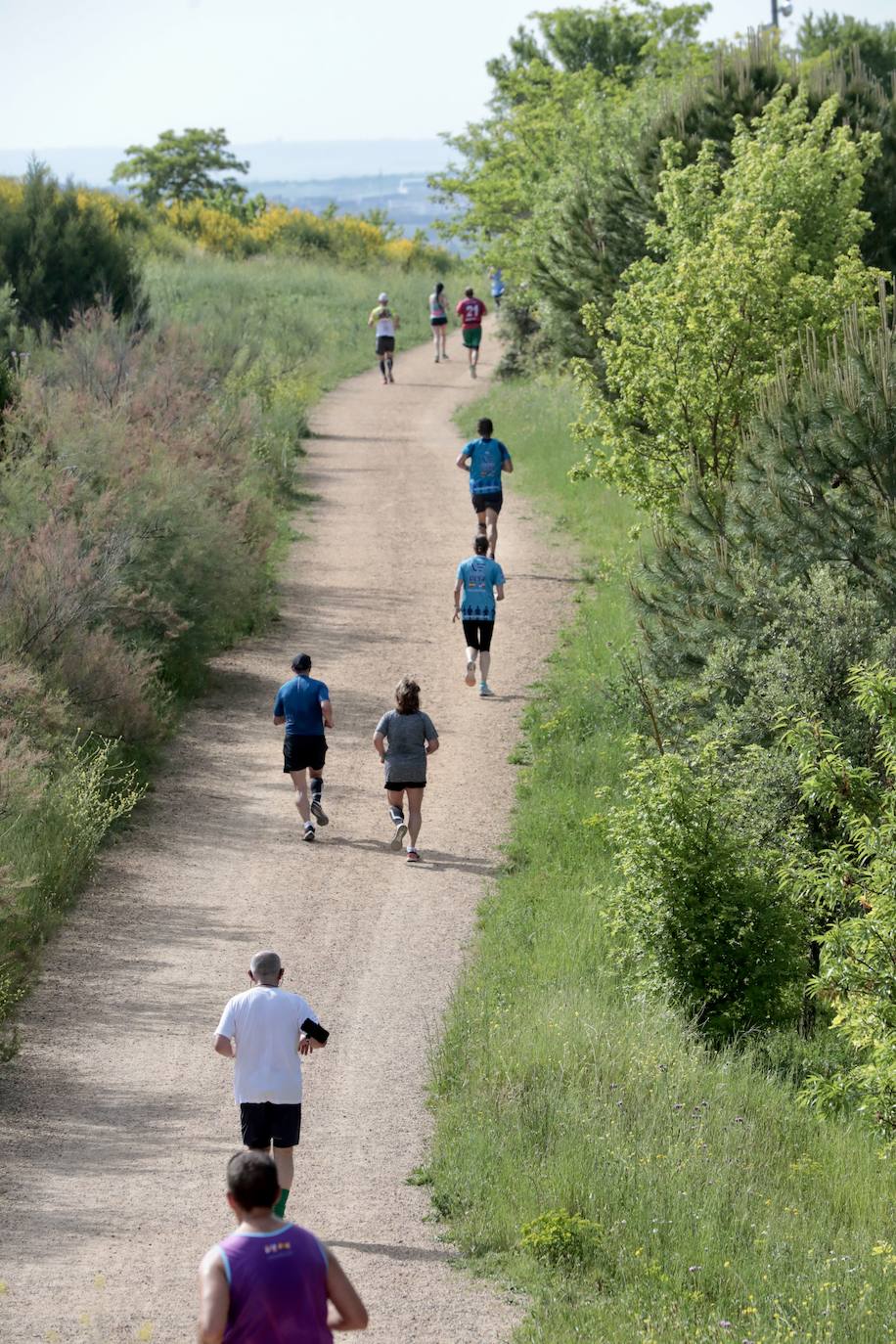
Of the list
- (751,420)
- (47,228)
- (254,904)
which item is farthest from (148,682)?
(47,228)

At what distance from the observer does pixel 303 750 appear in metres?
14.6

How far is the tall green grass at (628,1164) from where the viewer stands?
7770 millimetres

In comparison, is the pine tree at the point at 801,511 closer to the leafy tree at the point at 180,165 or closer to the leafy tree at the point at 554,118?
the leafy tree at the point at 554,118

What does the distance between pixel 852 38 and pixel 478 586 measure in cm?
5864

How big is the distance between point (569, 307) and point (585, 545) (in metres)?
5.26

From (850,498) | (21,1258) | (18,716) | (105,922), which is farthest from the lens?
(850,498)

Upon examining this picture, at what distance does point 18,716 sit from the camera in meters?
14.6

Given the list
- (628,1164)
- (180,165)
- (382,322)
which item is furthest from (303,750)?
(180,165)

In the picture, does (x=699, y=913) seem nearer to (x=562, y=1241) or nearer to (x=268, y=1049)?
(x=562, y=1241)

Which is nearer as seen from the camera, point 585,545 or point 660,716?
point 660,716

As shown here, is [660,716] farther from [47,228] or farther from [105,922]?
[47,228]

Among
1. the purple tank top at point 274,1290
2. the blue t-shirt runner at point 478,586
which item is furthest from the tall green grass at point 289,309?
the purple tank top at point 274,1290

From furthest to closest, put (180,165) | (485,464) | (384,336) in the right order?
(180,165) < (384,336) < (485,464)

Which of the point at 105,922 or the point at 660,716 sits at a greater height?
the point at 660,716
